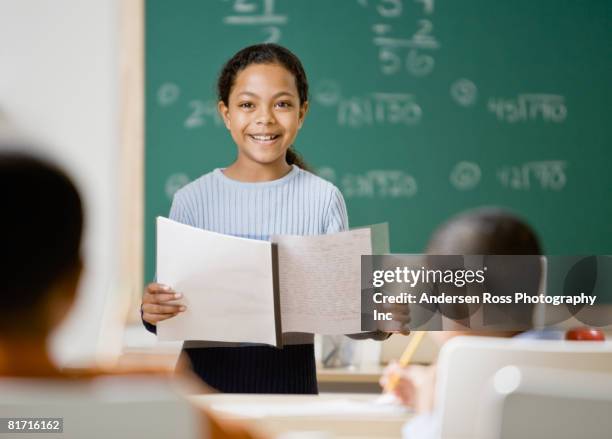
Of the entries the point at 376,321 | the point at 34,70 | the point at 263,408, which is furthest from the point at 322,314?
the point at 34,70

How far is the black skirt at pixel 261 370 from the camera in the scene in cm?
144

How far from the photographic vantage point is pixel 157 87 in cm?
222

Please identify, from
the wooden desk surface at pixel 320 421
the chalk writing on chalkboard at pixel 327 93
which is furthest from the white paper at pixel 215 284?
the chalk writing on chalkboard at pixel 327 93

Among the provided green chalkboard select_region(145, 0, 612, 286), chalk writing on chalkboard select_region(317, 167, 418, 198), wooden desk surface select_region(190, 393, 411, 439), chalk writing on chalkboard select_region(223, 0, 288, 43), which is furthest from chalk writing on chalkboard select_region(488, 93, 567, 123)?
wooden desk surface select_region(190, 393, 411, 439)

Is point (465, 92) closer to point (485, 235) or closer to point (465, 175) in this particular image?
point (465, 175)

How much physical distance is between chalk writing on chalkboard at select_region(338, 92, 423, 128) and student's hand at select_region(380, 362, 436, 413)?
111cm

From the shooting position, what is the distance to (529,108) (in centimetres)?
219

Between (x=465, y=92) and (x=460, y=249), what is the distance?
2.16 feet

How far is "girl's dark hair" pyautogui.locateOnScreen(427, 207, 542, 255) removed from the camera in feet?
5.55

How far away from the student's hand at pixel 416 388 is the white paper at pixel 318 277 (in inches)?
10.1

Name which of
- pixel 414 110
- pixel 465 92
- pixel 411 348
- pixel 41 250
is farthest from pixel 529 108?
pixel 41 250

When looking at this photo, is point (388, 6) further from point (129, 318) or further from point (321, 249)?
point (129, 318)

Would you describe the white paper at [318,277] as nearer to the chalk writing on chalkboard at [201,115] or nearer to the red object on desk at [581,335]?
the red object on desk at [581,335]

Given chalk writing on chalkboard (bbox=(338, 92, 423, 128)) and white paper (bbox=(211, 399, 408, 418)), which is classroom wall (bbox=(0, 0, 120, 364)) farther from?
white paper (bbox=(211, 399, 408, 418))
